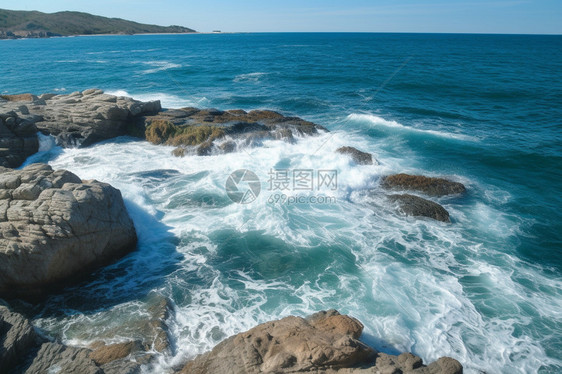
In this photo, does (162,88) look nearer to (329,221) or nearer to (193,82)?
(193,82)

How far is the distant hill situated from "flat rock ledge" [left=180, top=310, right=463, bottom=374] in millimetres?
141355

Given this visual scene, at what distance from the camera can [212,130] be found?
19969 mm

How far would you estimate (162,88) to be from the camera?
35969 mm

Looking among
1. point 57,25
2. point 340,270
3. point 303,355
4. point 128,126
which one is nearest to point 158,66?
point 128,126

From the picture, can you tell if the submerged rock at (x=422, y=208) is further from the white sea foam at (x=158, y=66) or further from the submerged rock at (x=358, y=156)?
the white sea foam at (x=158, y=66)

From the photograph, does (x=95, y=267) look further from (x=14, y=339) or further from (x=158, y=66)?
(x=158, y=66)

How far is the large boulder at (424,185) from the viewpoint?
50.3ft

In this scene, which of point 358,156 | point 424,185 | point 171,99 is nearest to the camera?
point 424,185

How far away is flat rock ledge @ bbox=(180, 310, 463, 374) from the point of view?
20.6ft

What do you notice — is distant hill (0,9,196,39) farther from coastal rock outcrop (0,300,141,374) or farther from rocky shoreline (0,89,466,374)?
coastal rock outcrop (0,300,141,374)

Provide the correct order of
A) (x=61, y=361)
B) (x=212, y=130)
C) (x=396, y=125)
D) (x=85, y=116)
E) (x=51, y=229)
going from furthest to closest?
1. (x=396, y=125)
2. (x=85, y=116)
3. (x=212, y=130)
4. (x=51, y=229)
5. (x=61, y=361)

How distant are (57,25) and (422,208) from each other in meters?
162

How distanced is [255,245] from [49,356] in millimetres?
6421

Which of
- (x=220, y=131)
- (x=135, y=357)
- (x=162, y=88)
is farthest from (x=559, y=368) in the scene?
(x=162, y=88)
